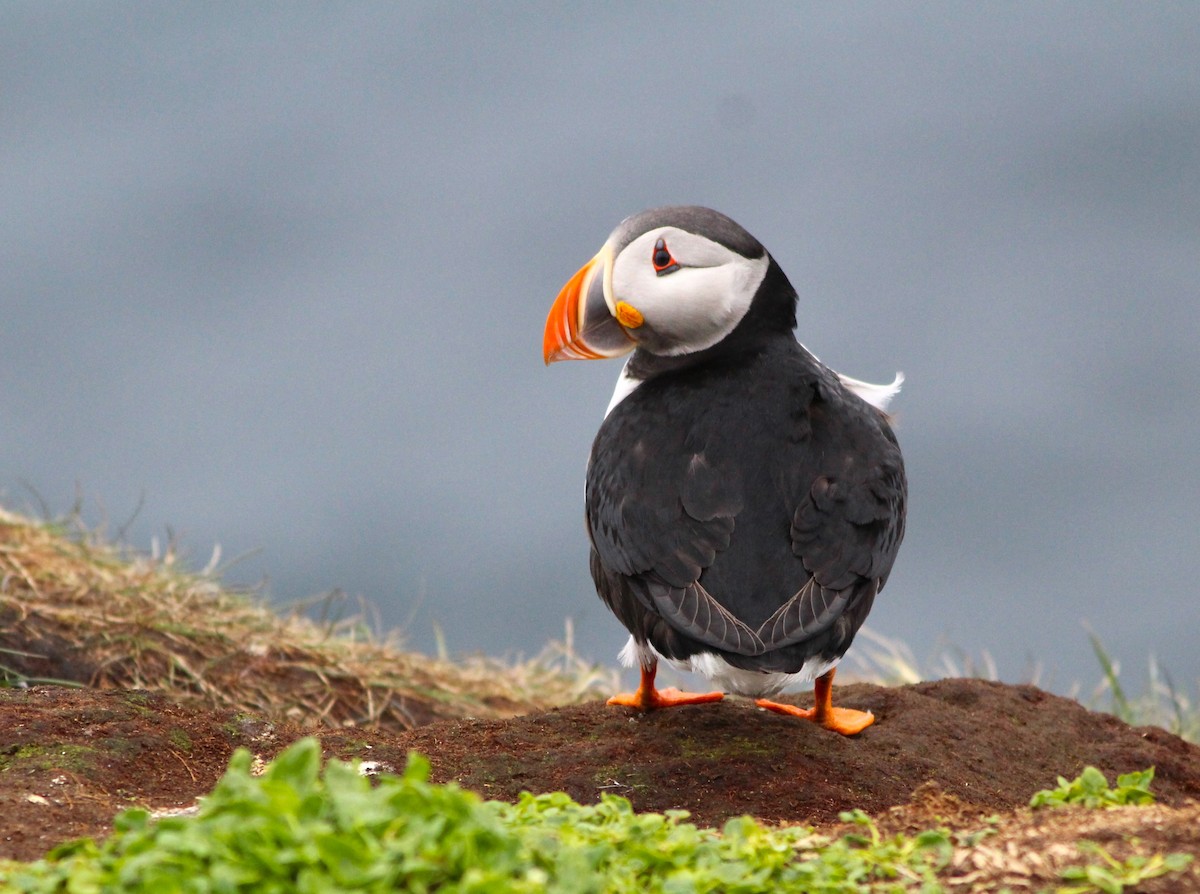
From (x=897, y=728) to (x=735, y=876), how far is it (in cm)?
242

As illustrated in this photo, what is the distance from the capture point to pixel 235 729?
15.7 feet

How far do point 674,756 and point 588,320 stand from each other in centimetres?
173

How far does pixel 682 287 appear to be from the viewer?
17.6 ft

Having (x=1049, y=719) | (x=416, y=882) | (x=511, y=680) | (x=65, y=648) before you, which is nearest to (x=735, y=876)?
(x=416, y=882)

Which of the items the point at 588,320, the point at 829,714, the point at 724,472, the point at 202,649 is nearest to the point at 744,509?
the point at 724,472

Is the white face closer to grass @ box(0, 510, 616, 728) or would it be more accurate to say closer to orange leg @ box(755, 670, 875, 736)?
orange leg @ box(755, 670, 875, 736)

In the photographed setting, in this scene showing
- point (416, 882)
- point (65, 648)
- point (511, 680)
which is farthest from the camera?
point (511, 680)

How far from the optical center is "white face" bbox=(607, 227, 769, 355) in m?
5.36

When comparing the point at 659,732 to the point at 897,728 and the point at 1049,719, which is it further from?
the point at 1049,719

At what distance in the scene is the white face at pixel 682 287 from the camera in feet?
17.6

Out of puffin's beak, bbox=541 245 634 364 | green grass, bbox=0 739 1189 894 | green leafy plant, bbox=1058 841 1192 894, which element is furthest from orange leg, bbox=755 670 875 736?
green leafy plant, bbox=1058 841 1192 894

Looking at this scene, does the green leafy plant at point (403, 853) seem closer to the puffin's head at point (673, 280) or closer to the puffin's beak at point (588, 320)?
the puffin's head at point (673, 280)

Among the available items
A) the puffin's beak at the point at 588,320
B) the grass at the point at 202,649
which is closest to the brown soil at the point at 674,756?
the grass at the point at 202,649

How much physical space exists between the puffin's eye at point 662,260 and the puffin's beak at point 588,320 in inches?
7.1
